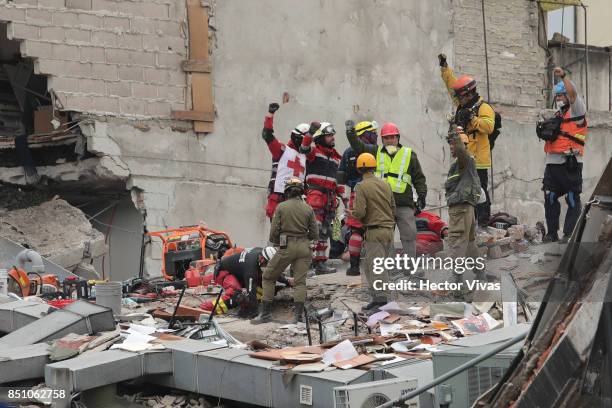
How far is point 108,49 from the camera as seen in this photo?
54.2 feet

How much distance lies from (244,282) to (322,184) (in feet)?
6.23

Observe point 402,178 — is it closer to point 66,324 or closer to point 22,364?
point 66,324

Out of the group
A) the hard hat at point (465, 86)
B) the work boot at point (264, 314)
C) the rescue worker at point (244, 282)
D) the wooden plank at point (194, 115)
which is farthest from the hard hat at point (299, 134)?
the wooden plank at point (194, 115)

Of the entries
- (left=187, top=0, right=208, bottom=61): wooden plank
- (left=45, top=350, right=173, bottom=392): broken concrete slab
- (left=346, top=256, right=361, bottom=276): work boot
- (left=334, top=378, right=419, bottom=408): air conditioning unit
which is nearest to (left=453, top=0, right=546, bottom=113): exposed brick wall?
(left=187, top=0, right=208, bottom=61): wooden plank

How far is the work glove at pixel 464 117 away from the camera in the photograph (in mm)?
12539

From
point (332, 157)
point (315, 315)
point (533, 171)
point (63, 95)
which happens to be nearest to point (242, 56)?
point (63, 95)

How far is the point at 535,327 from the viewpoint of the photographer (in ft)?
15.8

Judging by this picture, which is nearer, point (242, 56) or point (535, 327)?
point (535, 327)

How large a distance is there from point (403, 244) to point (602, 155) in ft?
33.9

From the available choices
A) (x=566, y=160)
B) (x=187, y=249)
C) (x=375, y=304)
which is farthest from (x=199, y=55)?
(x=375, y=304)

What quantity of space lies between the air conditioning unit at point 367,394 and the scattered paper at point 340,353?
0.87 m

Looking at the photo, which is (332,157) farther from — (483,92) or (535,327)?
(535,327)

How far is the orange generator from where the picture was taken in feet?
46.3

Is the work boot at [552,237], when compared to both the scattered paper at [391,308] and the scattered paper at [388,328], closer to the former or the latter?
the scattered paper at [391,308]
